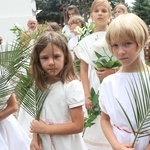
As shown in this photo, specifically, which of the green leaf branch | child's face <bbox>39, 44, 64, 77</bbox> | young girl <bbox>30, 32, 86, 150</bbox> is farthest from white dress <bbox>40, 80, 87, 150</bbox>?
the green leaf branch

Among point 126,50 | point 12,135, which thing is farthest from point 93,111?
point 126,50

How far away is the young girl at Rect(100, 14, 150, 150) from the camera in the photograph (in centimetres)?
187

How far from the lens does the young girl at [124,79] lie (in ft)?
6.13

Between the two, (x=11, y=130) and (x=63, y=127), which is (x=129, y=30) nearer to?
(x=63, y=127)

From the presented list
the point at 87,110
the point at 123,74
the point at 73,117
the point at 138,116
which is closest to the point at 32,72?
the point at 73,117

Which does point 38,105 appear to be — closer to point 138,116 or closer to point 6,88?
point 6,88

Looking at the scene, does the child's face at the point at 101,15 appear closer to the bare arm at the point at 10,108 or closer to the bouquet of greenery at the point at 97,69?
the bouquet of greenery at the point at 97,69

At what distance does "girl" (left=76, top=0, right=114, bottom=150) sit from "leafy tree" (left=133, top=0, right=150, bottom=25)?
25.4 meters

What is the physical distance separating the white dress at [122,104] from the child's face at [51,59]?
1.40 ft

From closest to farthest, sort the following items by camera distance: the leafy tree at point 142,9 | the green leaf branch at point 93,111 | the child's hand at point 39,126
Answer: the child's hand at point 39,126 → the green leaf branch at point 93,111 → the leafy tree at point 142,9

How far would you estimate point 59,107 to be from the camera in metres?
2.30

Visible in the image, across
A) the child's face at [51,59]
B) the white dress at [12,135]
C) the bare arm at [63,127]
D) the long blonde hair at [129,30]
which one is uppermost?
the long blonde hair at [129,30]

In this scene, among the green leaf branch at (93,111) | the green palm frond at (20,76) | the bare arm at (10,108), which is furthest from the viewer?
the green leaf branch at (93,111)

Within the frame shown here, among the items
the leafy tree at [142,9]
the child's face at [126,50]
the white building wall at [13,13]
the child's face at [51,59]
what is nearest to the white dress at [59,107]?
the child's face at [51,59]
